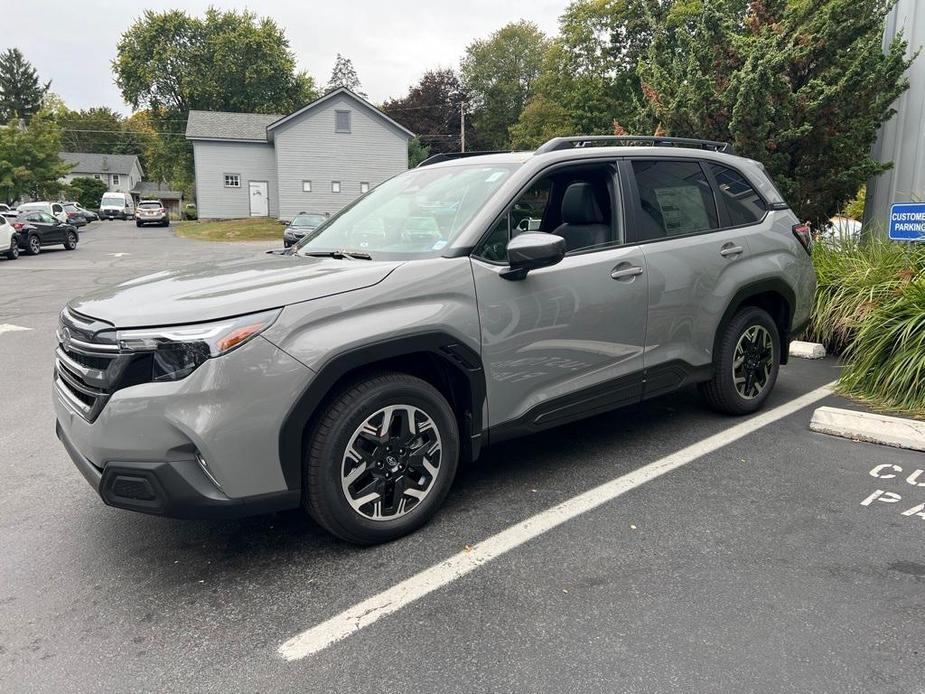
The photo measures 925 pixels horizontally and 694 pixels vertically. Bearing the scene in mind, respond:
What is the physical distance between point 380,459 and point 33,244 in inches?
1002

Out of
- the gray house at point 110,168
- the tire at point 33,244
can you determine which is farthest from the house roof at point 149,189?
the tire at point 33,244

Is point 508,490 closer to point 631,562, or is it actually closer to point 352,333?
point 631,562

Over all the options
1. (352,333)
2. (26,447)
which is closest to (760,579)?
(352,333)

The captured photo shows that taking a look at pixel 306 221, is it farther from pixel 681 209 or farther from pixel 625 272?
pixel 625 272

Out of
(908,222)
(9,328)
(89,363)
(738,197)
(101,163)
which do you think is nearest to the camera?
(89,363)

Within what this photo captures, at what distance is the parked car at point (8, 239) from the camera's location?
2138 centimetres

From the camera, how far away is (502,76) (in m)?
70.3

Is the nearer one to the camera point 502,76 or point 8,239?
point 8,239

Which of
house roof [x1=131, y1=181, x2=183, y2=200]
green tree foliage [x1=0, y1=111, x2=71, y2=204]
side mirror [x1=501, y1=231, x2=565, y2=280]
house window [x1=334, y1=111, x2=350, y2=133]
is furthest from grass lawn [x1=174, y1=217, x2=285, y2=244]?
house roof [x1=131, y1=181, x2=183, y2=200]

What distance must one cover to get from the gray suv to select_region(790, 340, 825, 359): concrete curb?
231 cm

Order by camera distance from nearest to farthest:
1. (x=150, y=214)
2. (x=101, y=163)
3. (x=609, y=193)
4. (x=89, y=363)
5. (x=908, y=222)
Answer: (x=89, y=363) < (x=609, y=193) < (x=908, y=222) < (x=150, y=214) < (x=101, y=163)

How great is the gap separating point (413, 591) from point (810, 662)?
1486 millimetres

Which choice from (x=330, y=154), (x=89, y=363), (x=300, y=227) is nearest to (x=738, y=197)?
(x=89, y=363)

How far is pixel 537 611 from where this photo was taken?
8.88 feet
